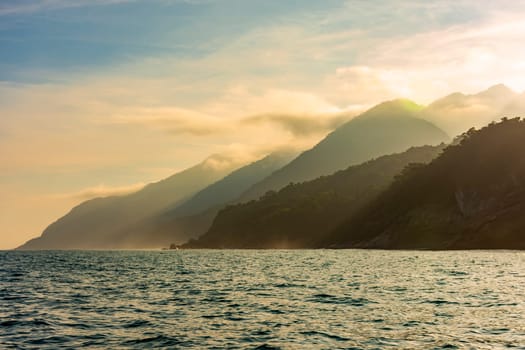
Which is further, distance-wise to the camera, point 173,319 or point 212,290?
point 212,290

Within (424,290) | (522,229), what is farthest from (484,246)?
(424,290)

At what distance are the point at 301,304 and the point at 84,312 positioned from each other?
17548 mm

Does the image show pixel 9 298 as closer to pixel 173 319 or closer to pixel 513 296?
pixel 173 319

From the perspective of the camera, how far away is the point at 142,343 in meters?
34.3

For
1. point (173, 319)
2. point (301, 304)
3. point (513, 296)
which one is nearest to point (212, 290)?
point (301, 304)

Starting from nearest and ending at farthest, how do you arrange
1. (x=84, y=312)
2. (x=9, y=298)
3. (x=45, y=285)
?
(x=84, y=312), (x=9, y=298), (x=45, y=285)

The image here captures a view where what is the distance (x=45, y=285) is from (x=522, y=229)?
151 metres

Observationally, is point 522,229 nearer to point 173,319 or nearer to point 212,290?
point 212,290

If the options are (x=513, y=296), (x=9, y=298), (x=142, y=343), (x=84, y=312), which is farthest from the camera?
(x=9, y=298)

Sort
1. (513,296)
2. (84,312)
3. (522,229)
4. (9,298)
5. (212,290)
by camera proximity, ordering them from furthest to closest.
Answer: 1. (522,229)
2. (212,290)
3. (9,298)
4. (513,296)
5. (84,312)

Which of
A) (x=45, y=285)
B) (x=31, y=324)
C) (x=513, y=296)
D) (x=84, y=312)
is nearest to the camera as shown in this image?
(x=31, y=324)

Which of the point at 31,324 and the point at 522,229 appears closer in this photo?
the point at 31,324

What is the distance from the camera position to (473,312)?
141 ft

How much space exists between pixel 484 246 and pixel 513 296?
463 feet
